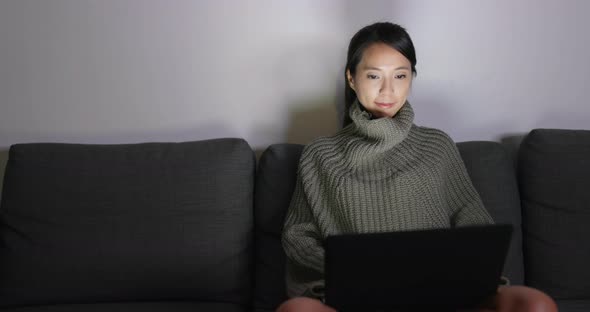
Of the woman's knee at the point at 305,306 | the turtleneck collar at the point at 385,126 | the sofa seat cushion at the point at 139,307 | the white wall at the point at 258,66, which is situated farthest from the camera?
the white wall at the point at 258,66

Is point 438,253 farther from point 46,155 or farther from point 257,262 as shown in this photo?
point 46,155

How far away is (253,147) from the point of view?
1.84m

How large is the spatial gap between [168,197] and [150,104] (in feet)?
1.27

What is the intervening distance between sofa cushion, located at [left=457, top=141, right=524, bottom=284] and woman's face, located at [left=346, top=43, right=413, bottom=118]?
0.31m

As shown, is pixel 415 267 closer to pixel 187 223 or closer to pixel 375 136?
pixel 375 136

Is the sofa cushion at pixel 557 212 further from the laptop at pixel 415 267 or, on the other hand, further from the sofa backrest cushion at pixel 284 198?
the laptop at pixel 415 267

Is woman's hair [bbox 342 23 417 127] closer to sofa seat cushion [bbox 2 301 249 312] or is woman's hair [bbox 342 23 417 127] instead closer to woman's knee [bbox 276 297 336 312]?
woman's knee [bbox 276 297 336 312]

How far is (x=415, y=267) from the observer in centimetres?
103

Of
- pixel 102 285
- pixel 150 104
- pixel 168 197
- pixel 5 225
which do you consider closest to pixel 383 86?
pixel 168 197

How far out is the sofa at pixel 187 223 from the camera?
5.04 ft

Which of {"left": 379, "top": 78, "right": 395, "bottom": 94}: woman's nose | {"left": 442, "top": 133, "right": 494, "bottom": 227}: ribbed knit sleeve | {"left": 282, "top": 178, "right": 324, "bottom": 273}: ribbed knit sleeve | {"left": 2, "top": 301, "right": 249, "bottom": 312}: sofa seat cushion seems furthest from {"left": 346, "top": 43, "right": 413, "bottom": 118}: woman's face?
{"left": 2, "top": 301, "right": 249, "bottom": 312}: sofa seat cushion

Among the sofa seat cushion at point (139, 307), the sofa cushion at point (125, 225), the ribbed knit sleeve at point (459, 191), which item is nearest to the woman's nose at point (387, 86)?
the ribbed knit sleeve at point (459, 191)

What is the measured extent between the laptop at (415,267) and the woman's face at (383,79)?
505 mm

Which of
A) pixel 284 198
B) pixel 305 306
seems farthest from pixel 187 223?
pixel 305 306
